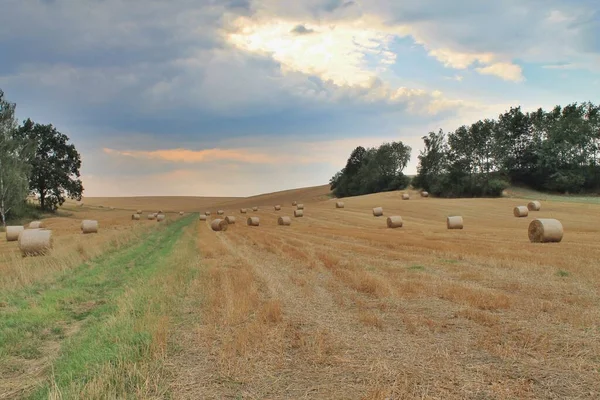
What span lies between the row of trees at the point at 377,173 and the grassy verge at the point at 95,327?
87.8 meters

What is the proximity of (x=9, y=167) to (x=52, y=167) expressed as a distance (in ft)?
63.7

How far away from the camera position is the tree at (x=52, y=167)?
68000 mm

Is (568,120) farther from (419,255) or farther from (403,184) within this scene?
(419,255)

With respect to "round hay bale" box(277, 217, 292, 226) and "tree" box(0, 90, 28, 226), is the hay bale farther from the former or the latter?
"tree" box(0, 90, 28, 226)

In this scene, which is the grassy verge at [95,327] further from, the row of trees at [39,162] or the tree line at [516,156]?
the tree line at [516,156]

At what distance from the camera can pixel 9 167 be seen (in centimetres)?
5016

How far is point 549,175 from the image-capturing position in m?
75.5

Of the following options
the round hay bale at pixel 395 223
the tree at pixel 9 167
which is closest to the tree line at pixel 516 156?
the round hay bale at pixel 395 223

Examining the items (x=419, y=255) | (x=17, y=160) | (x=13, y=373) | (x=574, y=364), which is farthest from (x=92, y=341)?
(x=17, y=160)

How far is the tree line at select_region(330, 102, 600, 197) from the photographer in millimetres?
74375

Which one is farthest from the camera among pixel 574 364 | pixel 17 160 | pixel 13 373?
pixel 17 160

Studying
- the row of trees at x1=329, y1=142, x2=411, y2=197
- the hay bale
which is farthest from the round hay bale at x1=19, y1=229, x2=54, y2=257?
the row of trees at x1=329, y1=142, x2=411, y2=197

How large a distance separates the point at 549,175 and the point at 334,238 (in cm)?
6395

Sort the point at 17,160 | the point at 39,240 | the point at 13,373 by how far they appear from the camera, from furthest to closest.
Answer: the point at 17,160
the point at 39,240
the point at 13,373
